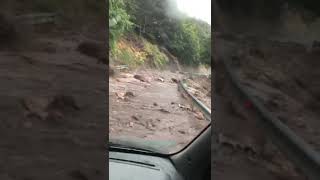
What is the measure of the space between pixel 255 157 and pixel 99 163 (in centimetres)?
43

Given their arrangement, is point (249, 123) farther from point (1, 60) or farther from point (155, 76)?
point (155, 76)

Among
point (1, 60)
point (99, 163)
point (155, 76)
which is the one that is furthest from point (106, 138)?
point (155, 76)

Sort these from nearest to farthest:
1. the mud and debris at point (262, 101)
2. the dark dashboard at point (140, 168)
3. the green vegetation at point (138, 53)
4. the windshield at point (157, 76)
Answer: the mud and debris at point (262, 101) < the dark dashboard at point (140, 168) < the windshield at point (157, 76) < the green vegetation at point (138, 53)

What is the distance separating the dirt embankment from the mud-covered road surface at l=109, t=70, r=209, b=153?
599 millimetres

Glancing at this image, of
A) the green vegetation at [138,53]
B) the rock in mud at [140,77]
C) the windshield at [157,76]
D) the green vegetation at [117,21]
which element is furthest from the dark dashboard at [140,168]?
the rock in mud at [140,77]

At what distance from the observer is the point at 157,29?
356 cm

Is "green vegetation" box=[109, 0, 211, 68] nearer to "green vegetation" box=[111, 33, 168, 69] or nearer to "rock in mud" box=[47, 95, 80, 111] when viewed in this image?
"green vegetation" box=[111, 33, 168, 69]

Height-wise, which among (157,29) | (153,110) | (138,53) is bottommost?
(153,110)

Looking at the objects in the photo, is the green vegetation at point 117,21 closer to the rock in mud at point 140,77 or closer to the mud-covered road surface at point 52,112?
the rock in mud at point 140,77

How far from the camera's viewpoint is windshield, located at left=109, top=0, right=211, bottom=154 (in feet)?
7.34

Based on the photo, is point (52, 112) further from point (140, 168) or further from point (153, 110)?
point (153, 110)

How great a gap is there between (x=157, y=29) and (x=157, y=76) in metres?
0.76

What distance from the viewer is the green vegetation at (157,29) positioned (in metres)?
2.81

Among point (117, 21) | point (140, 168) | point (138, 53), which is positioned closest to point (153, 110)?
point (138, 53)
